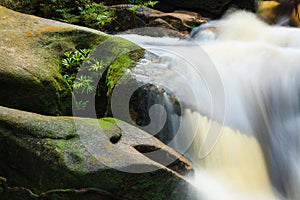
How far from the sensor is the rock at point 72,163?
99.7 inches

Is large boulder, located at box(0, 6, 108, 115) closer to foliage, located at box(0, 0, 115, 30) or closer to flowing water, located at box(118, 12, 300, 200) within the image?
flowing water, located at box(118, 12, 300, 200)

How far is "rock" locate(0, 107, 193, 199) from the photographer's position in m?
2.53

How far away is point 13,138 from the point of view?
8.70ft

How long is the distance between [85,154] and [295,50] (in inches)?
187

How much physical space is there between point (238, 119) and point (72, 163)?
253 cm

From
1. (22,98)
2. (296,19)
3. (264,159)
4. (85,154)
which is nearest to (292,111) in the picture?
(264,159)

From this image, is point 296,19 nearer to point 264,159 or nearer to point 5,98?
point 264,159

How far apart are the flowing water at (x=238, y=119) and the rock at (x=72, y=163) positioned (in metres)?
0.74

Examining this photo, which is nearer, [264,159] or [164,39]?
[264,159]

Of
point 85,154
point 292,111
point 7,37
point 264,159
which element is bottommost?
point 264,159

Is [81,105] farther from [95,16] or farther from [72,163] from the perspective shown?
[95,16]

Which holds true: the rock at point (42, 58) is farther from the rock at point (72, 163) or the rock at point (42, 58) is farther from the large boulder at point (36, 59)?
the rock at point (72, 163)

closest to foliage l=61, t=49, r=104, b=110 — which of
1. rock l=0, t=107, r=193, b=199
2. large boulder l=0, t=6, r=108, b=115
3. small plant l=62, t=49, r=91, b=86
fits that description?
small plant l=62, t=49, r=91, b=86

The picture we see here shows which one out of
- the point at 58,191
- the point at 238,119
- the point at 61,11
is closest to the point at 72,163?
the point at 58,191
